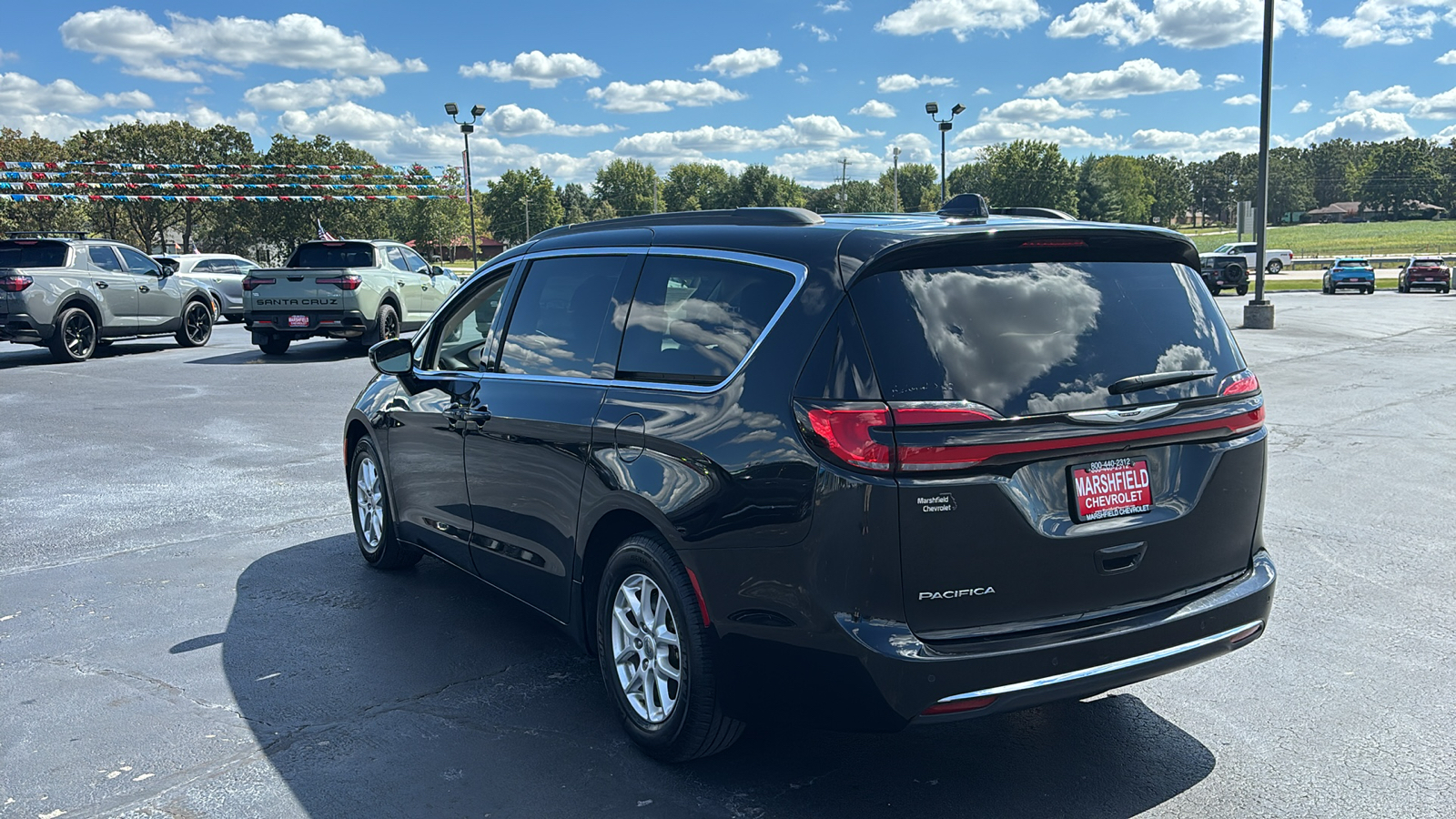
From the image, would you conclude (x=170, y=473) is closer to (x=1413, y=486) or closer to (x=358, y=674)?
(x=358, y=674)

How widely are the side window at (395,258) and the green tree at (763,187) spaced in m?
119

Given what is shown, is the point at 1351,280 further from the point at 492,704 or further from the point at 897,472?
the point at 897,472

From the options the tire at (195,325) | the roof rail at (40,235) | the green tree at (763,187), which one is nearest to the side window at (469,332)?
the roof rail at (40,235)

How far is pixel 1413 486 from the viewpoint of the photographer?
8.11m

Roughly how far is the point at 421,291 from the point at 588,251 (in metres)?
16.0

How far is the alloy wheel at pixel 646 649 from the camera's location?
3.75m

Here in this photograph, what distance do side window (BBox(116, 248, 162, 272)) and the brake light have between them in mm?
19017

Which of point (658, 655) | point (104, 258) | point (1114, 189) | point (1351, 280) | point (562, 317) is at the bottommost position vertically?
point (1351, 280)

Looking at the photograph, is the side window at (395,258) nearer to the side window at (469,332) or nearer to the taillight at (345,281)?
the taillight at (345,281)

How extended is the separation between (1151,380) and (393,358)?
372 cm

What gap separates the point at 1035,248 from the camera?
3492mm

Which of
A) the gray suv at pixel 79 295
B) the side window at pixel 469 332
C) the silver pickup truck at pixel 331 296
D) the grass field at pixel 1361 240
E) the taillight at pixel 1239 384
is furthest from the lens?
the grass field at pixel 1361 240

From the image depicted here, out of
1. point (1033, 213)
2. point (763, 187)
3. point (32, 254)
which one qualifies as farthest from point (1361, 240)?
point (1033, 213)

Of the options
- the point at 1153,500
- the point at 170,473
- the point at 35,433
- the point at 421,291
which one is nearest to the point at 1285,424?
the point at 1153,500
